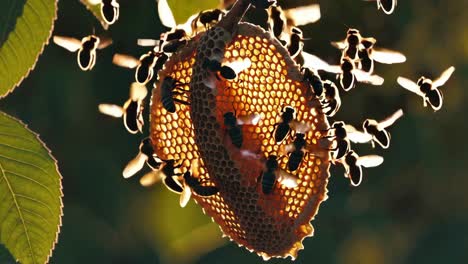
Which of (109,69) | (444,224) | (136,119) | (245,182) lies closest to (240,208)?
(245,182)

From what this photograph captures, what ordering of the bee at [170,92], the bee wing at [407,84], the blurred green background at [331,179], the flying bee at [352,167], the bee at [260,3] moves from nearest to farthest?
the bee at [260,3] < the bee at [170,92] < the flying bee at [352,167] < the bee wing at [407,84] < the blurred green background at [331,179]

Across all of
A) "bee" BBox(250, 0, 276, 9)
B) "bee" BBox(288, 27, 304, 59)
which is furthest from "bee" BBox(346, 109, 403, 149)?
"bee" BBox(250, 0, 276, 9)

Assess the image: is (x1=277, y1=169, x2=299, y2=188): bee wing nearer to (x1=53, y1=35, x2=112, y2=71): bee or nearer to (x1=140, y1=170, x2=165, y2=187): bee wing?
(x1=140, y1=170, x2=165, y2=187): bee wing

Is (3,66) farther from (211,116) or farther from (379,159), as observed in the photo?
(379,159)

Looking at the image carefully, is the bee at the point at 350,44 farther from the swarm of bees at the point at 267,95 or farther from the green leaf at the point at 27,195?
the green leaf at the point at 27,195

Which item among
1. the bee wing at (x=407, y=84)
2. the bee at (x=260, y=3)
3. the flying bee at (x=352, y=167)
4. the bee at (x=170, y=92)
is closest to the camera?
the bee at (x=260, y=3)

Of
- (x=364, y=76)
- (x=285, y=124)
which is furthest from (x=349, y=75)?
(x=285, y=124)

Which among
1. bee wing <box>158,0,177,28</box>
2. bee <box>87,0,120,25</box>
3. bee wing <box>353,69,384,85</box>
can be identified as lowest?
bee wing <box>353,69,384,85</box>

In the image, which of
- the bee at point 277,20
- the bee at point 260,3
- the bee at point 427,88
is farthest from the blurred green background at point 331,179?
the bee at point 260,3
